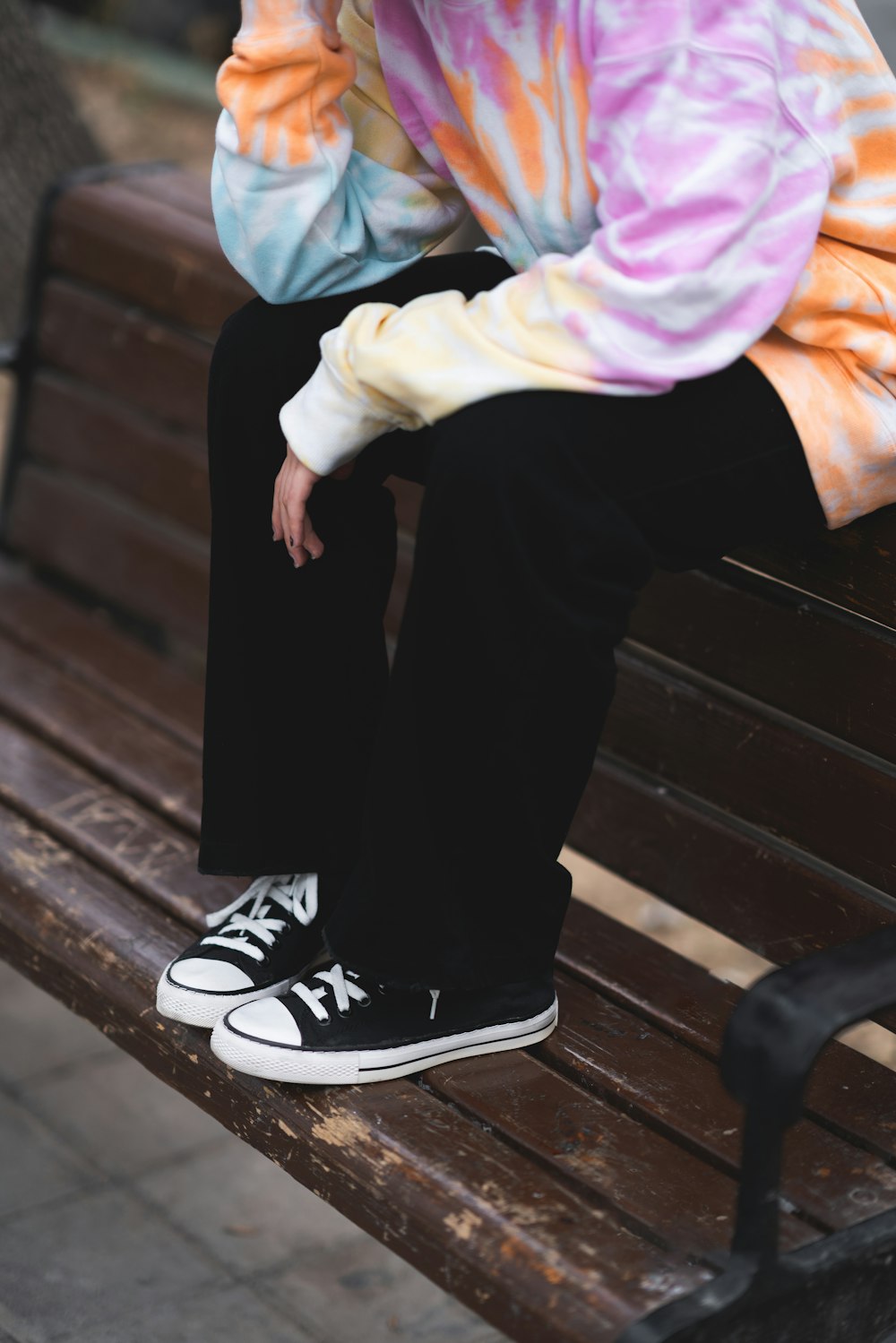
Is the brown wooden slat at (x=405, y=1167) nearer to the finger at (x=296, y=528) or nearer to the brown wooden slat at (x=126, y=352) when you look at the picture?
the finger at (x=296, y=528)

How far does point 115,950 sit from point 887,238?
117 centimetres

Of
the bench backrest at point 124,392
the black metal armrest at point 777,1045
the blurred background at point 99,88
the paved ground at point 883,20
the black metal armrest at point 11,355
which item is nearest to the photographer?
the black metal armrest at point 777,1045

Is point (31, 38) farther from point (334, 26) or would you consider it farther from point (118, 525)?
point (334, 26)

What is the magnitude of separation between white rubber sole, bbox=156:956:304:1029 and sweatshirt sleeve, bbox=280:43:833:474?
67 cm

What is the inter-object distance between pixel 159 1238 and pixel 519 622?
136 centimetres

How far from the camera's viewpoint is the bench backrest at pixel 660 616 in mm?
2006

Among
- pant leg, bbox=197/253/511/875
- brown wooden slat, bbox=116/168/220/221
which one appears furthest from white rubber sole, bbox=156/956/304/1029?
brown wooden slat, bbox=116/168/220/221

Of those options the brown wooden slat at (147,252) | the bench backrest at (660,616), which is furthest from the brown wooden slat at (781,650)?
the brown wooden slat at (147,252)

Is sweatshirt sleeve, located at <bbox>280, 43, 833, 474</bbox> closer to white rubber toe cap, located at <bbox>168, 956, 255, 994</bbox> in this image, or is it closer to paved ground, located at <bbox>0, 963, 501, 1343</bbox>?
white rubber toe cap, located at <bbox>168, 956, 255, 994</bbox>

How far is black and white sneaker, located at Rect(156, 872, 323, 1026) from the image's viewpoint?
1.84 meters

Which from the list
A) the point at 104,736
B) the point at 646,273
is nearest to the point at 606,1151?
the point at 646,273

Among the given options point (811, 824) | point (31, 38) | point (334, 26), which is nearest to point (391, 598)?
point (811, 824)

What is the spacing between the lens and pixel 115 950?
78.4 inches

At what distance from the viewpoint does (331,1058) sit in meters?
1.73
